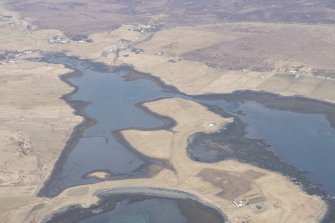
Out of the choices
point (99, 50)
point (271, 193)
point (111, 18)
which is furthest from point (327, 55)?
point (111, 18)

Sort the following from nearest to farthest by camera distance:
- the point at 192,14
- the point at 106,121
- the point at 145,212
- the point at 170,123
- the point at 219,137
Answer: the point at 145,212
the point at 219,137
the point at 170,123
the point at 106,121
the point at 192,14

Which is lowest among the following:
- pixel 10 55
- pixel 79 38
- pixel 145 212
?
pixel 10 55

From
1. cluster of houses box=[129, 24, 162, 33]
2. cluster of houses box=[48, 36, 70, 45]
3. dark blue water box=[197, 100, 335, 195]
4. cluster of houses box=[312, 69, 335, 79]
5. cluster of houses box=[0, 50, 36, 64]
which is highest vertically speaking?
cluster of houses box=[312, 69, 335, 79]

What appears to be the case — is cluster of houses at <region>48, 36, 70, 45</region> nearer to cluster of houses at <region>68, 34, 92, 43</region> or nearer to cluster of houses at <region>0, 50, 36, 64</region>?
cluster of houses at <region>68, 34, 92, 43</region>

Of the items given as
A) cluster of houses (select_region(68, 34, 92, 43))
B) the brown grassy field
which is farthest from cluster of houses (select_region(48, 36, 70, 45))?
the brown grassy field

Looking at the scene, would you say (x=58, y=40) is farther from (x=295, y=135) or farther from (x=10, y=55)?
(x=295, y=135)

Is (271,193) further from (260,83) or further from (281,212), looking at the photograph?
(260,83)

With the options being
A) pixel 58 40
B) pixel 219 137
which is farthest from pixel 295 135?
pixel 58 40

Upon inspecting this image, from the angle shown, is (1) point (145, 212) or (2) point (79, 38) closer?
(1) point (145, 212)

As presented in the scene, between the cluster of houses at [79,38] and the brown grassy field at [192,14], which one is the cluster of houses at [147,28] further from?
the cluster of houses at [79,38]

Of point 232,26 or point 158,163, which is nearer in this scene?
point 158,163

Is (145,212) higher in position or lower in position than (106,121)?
higher
